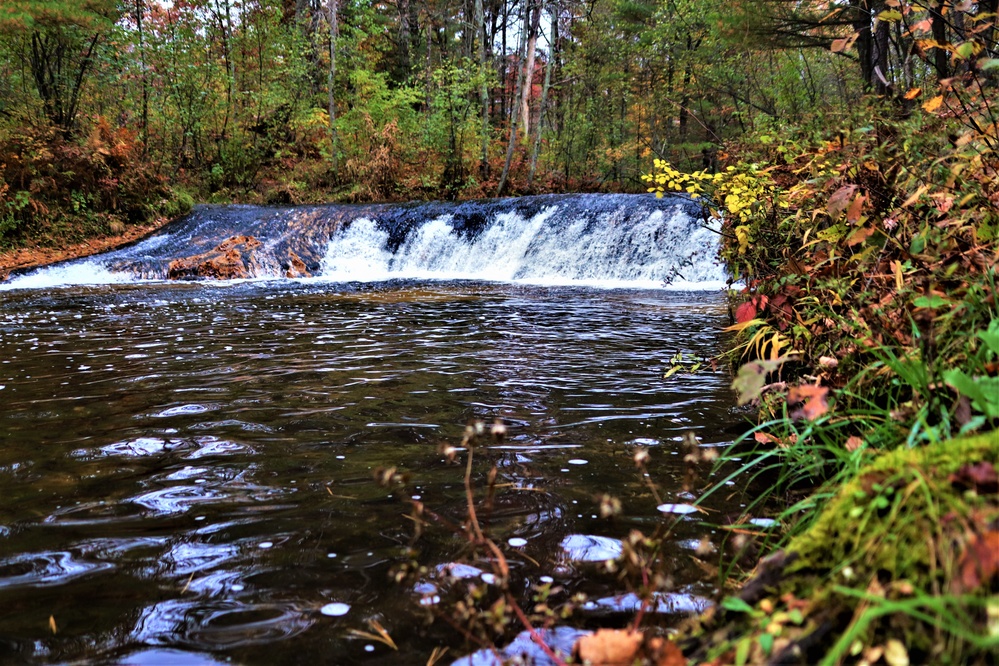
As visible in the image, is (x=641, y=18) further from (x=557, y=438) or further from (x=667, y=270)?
(x=557, y=438)

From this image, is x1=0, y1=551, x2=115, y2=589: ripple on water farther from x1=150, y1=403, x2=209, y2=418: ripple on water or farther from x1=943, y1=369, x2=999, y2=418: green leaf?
x1=943, y1=369, x2=999, y2=418: green leaf

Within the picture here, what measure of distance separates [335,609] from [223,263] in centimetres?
1351

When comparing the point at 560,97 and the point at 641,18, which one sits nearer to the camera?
the point at 641,18

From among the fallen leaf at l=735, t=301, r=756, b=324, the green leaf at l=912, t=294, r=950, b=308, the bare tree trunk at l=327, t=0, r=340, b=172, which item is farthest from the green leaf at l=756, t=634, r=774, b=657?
the bare tree trunk at l=327, t=0, r=340, b=172

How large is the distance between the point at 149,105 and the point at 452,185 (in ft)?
30.1

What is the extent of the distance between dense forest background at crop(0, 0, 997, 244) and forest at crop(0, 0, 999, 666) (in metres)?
0.10

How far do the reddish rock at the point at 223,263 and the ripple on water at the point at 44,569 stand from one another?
12297mm

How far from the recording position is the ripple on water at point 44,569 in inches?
81.8

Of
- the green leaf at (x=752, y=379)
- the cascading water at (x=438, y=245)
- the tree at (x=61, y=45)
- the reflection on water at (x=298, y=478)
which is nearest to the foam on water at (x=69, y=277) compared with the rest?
the cascading water at (x=438, y=245)

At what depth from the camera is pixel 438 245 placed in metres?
15.5

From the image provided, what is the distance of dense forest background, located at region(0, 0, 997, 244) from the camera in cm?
1538

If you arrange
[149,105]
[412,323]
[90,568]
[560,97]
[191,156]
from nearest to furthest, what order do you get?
1. [90,568]
2. [412,323]
3. [149,105]
4. [191,156]
5. [560,97]

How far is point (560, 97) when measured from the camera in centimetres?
2634

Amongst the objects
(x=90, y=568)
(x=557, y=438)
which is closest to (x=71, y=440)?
(x=90, y=568)
